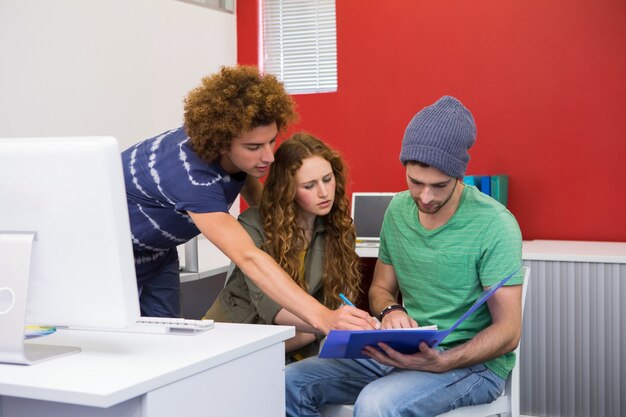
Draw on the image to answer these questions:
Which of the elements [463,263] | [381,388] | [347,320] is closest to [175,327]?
[347,320]

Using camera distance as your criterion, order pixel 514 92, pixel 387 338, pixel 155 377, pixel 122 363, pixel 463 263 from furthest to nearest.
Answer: pixel 514 92 → pixel 463 263 → pixel 387 338 → pixel 122 363 → pixel 155 377

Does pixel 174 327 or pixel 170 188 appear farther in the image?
pixel 170 188

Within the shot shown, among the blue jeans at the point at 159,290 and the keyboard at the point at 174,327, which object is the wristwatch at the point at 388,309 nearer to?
the keyboard at the point at 174,327

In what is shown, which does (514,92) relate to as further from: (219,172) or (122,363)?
(122,363)

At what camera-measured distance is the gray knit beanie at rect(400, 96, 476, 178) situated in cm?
198

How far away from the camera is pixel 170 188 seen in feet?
6.89

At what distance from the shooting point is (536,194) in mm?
4062

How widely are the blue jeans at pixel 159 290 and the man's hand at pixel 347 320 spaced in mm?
837

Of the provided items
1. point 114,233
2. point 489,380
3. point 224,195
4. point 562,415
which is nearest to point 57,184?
point 114,233

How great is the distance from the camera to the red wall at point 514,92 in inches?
154

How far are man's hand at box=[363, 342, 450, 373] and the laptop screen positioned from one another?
219 cm

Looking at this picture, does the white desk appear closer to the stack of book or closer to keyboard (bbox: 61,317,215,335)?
keyboard (bbox: 61,317,215,335)

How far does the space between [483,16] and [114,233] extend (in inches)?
124

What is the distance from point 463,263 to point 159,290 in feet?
3.32
